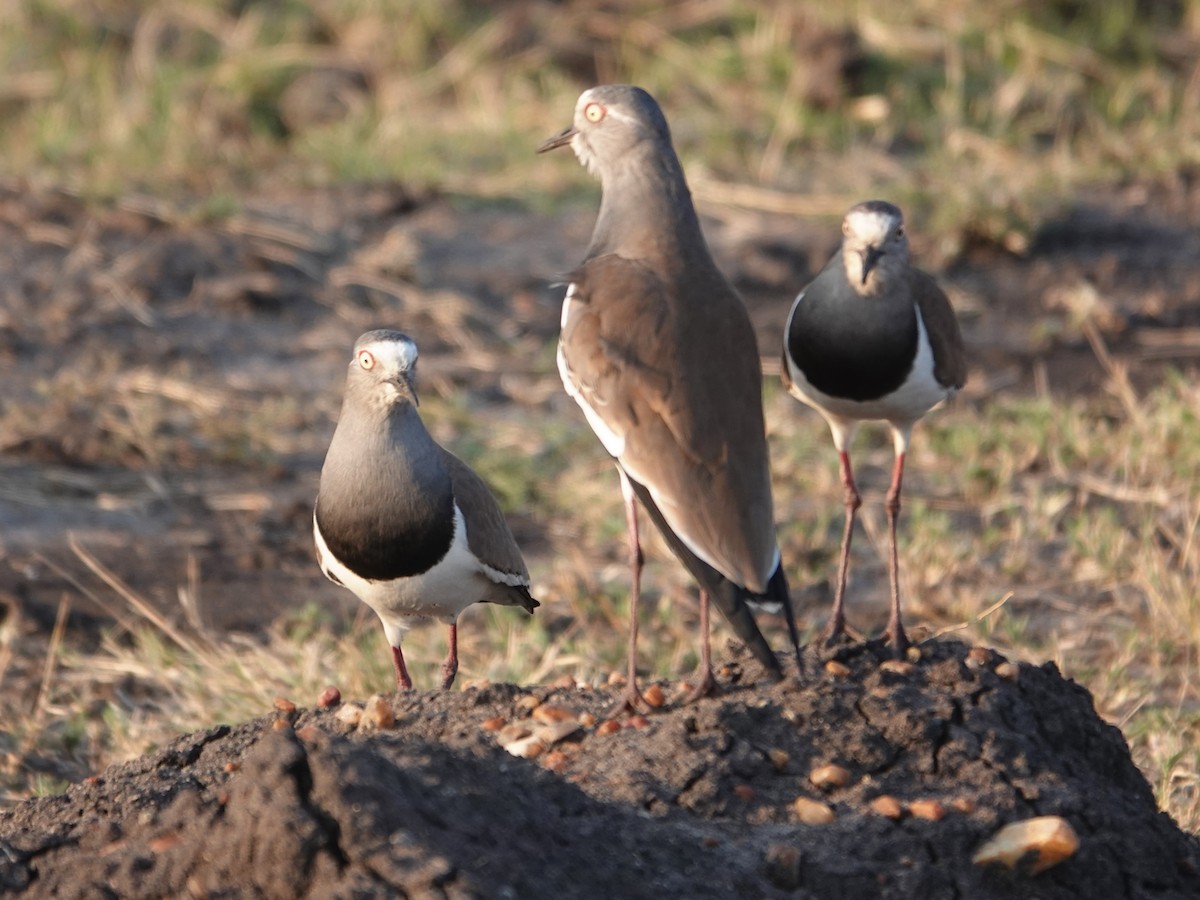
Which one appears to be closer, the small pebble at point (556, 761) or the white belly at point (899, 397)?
the small pebble at point (556, 761)

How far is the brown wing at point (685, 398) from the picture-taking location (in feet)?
13.0

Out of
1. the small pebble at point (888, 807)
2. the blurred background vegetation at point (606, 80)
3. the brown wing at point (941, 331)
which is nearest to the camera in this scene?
the small pebble at point (888, 807)

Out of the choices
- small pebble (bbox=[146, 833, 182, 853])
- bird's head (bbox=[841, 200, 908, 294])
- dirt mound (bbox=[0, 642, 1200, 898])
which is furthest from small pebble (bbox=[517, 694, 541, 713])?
bird's head (bbox=[841, 200, 908, 294])

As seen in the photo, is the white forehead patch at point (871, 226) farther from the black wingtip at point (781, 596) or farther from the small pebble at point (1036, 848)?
the small pebble at point (1036, 848)

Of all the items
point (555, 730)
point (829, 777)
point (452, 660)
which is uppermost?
point (829, 777)

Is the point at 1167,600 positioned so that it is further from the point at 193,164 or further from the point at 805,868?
the point at 193,164

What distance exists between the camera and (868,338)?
15.3 feet

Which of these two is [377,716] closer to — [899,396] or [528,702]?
[528,702]

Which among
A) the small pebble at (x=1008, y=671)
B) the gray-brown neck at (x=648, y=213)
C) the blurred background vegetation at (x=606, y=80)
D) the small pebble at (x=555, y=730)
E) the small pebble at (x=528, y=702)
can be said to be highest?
the gray-brown neck at (x=648, y=213)

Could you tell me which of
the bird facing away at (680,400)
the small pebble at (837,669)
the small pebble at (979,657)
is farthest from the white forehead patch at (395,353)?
the small pebble at (979,657)

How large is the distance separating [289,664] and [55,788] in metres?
0.81

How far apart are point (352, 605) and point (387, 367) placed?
1.94 m

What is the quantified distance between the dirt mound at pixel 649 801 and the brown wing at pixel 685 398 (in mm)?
384

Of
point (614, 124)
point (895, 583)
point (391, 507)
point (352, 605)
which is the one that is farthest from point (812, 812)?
point (352, 605)
